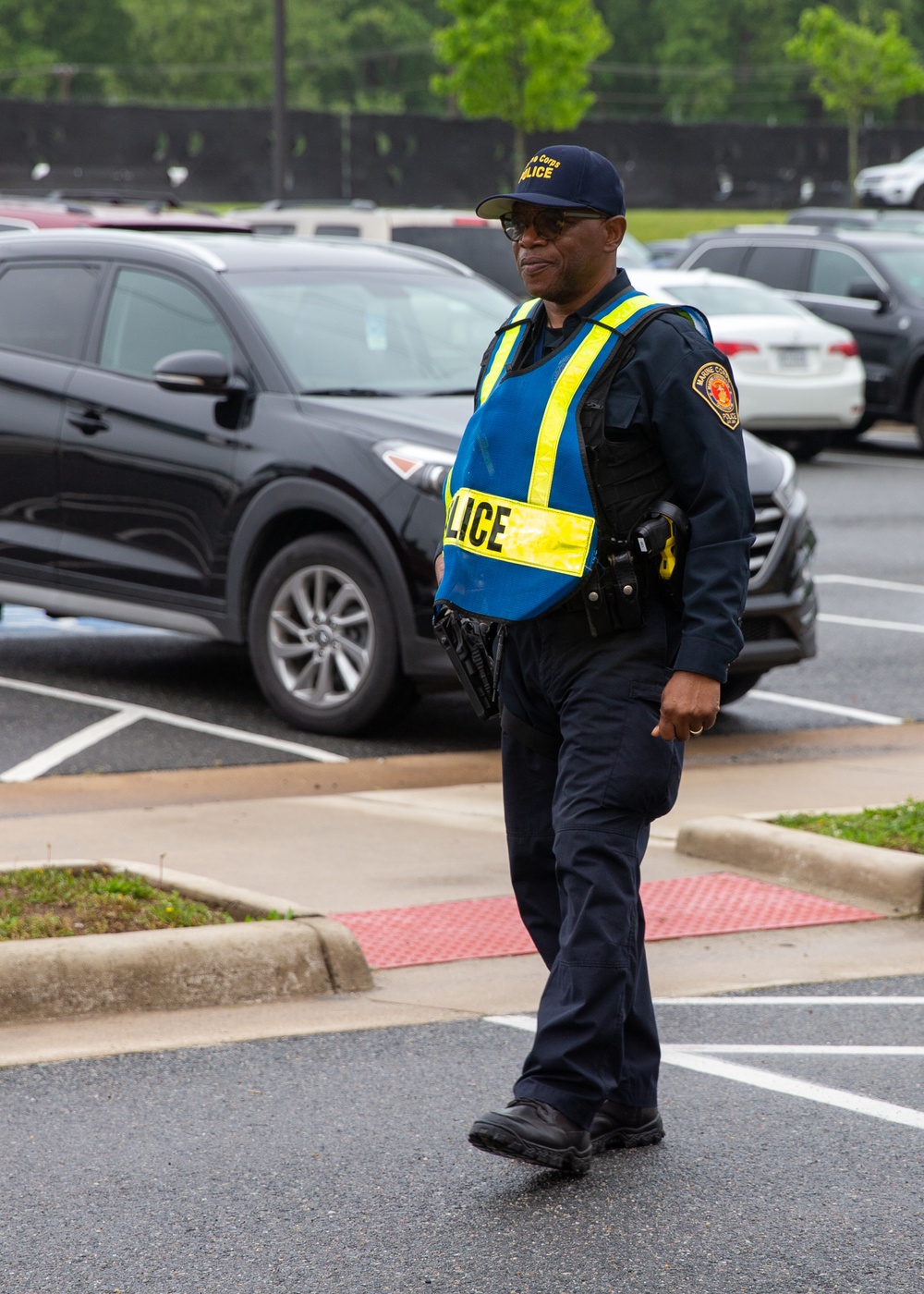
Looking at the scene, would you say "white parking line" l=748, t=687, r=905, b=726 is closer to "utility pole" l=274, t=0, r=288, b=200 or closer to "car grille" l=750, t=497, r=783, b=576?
"car grille" l=750, t=497, r=783, b=576

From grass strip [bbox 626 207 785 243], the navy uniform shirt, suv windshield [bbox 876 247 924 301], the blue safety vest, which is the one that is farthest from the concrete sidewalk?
grass strip [bbox 626 207 785 243]

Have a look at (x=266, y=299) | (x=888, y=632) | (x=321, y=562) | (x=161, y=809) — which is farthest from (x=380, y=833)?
(x=888, y=632)

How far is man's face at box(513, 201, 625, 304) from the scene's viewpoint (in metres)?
3.74

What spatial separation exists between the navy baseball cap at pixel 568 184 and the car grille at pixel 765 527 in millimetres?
4313

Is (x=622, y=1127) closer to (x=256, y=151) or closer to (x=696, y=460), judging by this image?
(x=696, y=460)

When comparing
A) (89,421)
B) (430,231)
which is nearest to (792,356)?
(430,231)

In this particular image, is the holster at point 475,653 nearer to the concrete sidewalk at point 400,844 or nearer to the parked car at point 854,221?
the concrete sidewalk at point 400,844

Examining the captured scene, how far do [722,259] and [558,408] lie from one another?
17.4m

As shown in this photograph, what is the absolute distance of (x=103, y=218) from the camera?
12.7 metres

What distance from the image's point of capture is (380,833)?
6520mm

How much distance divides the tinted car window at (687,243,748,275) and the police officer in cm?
1695

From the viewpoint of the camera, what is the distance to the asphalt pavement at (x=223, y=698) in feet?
25.5

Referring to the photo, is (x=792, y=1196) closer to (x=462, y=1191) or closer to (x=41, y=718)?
(x=462, y=1191)

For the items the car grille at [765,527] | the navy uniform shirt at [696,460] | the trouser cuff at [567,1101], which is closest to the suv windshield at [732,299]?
the car grille at [765,527]
